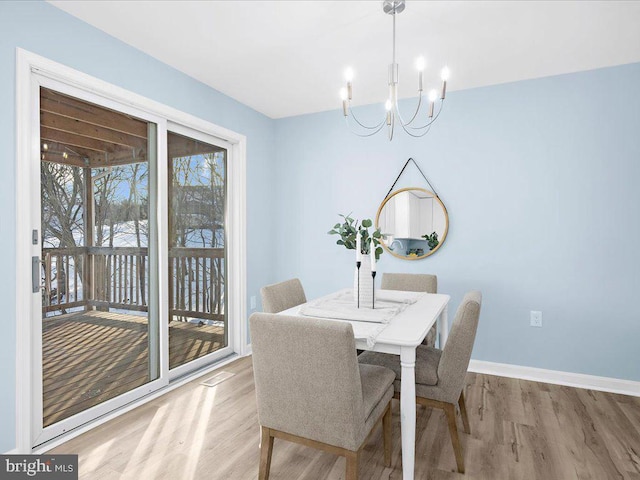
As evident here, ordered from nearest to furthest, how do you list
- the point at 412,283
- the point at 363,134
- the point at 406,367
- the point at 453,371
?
the point at 406,367, the point at 453,371, the point at 412,283, the point at 363,134

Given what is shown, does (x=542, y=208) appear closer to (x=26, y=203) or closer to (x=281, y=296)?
(x=281, y=296)

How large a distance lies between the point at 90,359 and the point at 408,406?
6.64 feet

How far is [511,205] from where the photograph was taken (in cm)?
312

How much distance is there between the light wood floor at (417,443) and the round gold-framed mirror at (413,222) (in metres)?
1.31

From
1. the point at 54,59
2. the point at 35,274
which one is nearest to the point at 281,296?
the point at 35,274

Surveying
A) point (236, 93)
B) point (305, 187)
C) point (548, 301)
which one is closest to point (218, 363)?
point (305, 187)

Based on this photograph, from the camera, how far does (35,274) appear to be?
2.00m

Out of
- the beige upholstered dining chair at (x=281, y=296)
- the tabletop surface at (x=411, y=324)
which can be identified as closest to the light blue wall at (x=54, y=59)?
the beige upholstered dining chair at (x=281, y=296)

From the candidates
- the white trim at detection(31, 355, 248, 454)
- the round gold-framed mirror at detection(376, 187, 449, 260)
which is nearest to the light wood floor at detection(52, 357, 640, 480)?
the white trim at detection(31, 355, 248, 454)

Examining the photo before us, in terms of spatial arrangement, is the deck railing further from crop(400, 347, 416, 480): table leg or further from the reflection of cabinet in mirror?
crop(400, 347, 416, 480): table leg

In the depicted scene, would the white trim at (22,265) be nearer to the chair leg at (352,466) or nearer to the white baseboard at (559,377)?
the chair leg at (352,466)

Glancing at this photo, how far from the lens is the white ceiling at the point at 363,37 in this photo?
6.94 ft

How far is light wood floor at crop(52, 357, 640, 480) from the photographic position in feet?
6.07

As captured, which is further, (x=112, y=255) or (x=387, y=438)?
(x=112, y=255)
